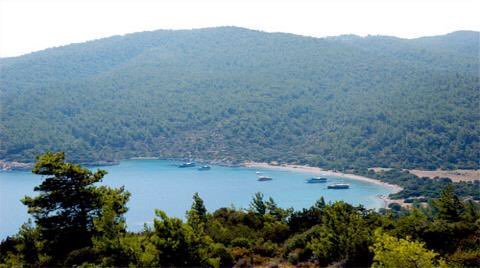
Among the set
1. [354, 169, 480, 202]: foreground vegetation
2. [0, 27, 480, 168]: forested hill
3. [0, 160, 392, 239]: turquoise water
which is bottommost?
[0, 160, 392, 239]: turquoise water

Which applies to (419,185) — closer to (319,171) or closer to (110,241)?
(319,171)

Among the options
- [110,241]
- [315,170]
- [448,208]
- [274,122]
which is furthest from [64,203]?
[274,122]

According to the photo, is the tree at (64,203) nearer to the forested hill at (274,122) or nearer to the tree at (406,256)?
the tree at (406,256)

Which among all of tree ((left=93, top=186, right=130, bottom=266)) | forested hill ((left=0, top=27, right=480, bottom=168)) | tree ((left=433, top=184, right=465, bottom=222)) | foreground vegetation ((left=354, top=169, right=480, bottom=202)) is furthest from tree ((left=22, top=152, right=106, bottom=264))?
forested hill ((left=0, top=27, right=480, bottom=168))

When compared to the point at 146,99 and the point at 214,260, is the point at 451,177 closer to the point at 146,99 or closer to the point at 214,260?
the point at 214,260

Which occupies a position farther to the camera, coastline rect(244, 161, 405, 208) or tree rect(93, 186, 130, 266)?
coastline rect(244, 161, 405, 208)

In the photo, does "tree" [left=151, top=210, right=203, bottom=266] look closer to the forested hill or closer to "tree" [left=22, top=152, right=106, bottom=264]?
"tree" [left=22, top=152, right=106, bottom=264]
